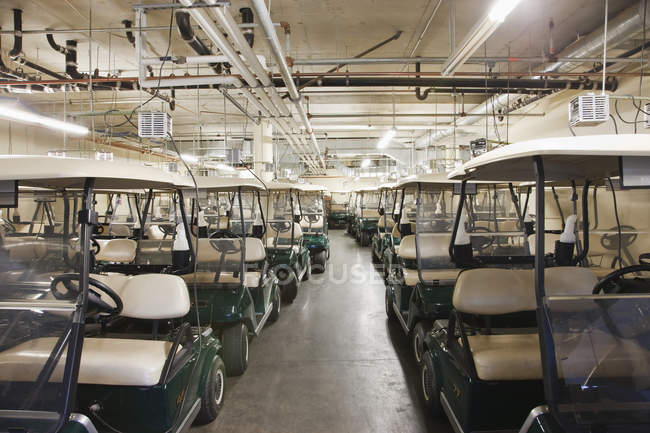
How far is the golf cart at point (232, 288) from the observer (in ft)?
11.4

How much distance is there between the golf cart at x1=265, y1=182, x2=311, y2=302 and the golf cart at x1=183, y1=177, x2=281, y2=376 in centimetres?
91

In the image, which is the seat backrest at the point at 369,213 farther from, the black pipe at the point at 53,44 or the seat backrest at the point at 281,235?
the black pipe at the point at 53,44

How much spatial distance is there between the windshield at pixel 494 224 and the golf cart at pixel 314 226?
3834 mm

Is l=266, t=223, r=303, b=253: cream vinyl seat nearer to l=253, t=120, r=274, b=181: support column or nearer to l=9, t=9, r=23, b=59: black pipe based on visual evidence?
l=253, t=120, r=274, b=181: support column

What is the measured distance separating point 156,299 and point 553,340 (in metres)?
2.52

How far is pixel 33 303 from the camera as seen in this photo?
1836 millimetres

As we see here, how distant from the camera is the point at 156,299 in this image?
246 centimetres

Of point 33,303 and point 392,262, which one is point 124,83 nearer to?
point 33,303

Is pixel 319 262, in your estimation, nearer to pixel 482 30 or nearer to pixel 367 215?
pixel 367 215

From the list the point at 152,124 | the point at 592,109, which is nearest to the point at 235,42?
the point at 152,124

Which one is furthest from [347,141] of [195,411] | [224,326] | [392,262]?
[195,411]

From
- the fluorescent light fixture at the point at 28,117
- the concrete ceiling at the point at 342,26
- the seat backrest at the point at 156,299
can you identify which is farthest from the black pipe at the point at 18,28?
the seat backrest at the point at 156,299

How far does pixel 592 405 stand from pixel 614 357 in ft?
0.99

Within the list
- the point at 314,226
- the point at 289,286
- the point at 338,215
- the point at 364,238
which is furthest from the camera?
the point at 338,215
